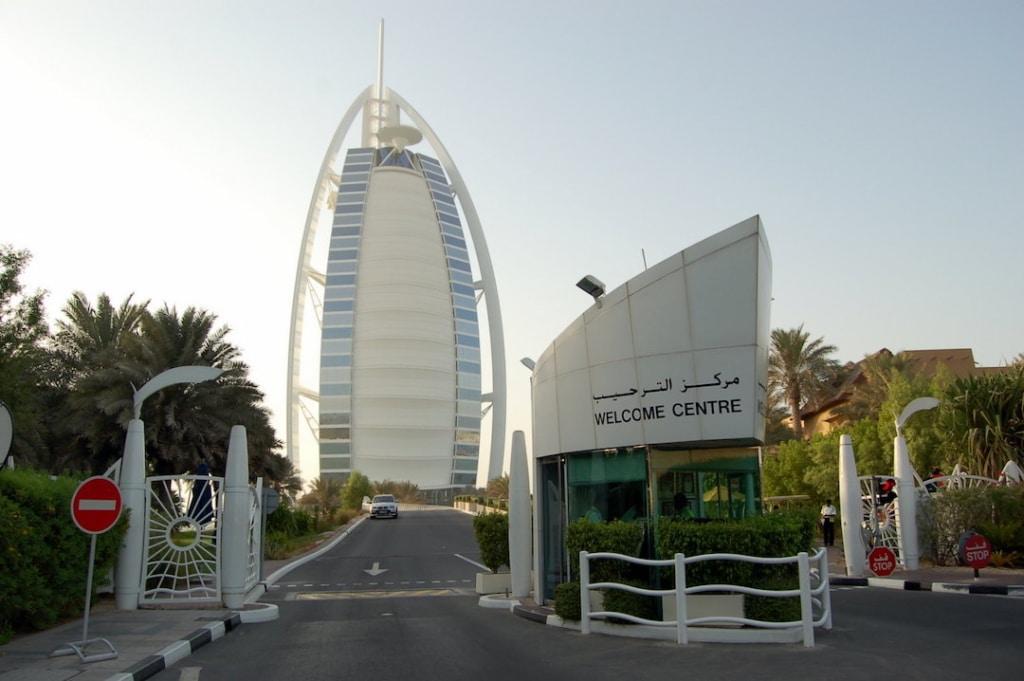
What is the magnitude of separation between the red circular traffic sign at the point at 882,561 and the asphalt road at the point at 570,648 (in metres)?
1.72

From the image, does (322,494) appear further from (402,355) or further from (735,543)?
(735,543)

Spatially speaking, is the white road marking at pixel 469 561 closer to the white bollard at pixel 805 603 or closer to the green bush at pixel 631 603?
the green bush at pixel 631 603

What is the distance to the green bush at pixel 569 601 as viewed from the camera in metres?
12.3

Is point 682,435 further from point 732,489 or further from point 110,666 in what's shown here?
point 110,666

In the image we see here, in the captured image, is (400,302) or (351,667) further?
(400,302)

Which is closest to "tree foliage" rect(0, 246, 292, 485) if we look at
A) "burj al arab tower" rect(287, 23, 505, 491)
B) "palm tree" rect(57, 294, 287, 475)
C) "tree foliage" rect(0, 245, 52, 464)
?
"palm tree" rect(57, 294, 287, 475)

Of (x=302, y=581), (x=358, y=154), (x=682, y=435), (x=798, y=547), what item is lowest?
(x=302, y=581)

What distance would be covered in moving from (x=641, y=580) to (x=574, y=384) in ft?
11.5

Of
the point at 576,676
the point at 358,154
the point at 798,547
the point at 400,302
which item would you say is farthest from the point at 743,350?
the point at 358,154

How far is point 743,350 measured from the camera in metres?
12.4

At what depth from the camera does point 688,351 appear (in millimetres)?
12758

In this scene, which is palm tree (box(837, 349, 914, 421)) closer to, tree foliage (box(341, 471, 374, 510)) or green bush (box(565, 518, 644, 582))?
green bush (box(565, 518, 644, 582))

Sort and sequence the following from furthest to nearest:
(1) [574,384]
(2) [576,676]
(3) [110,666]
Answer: (1) [574,384], (3) [110,666], (2) [576,676]

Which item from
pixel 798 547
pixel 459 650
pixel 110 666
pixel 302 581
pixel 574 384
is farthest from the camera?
pixel 302 581
